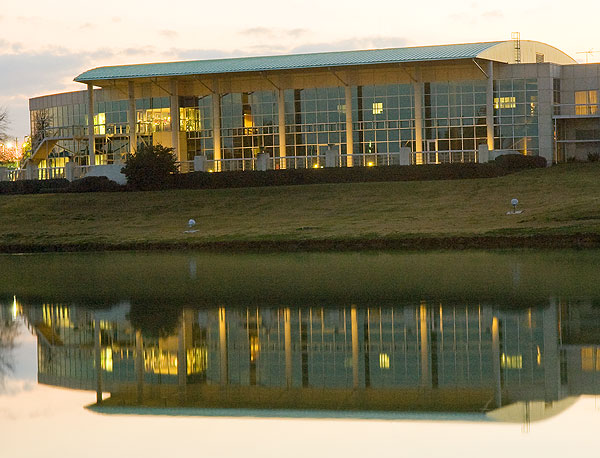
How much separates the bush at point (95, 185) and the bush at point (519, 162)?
20902 millimetres

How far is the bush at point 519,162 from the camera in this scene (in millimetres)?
54125

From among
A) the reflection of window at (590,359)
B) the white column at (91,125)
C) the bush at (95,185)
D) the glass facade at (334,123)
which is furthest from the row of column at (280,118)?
the reflection of window at (590,359)

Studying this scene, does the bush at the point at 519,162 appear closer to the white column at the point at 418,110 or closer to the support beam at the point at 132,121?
the white column at the point at 418,110

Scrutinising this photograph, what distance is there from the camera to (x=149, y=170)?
56688 mm

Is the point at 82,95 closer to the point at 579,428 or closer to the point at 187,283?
the point at 187,283

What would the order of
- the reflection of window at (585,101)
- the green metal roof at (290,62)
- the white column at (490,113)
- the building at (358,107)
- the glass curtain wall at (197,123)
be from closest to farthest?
the green metal roof at (290,62), the white column at (490,113), the building at (358,107), the reflection of window at (585,101), the glass curtain wall at (197,123)

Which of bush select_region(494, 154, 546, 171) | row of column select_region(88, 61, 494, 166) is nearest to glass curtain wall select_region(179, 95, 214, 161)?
row of column select_region(88, 61, 494, 166)

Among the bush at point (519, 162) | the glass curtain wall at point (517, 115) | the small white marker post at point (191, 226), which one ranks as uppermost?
the glass curtain wall at point (517, 115)

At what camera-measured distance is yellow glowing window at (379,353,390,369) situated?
13.0 m

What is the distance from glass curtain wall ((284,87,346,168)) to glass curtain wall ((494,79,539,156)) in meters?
9.67

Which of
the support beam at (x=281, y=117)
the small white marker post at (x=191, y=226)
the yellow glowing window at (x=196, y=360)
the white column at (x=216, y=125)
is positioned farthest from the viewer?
the white column at (x=216, y=125)

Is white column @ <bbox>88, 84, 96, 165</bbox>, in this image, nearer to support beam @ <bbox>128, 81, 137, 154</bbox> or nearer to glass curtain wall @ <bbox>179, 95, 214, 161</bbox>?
support beam @ <bbox>128, 81, 137, 154</bbox>

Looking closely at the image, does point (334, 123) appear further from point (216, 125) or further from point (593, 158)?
point (593, 158)

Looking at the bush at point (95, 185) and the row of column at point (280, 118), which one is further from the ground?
the row of column at point (280, 118)
